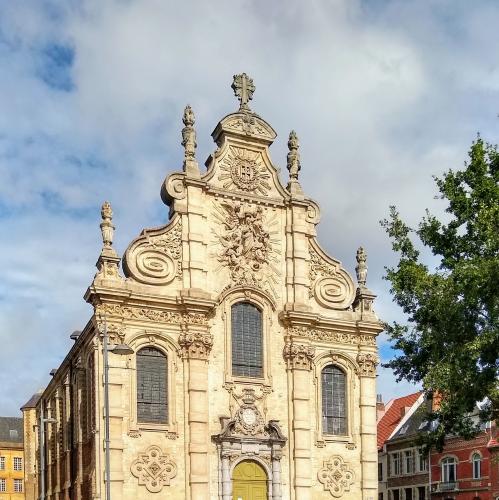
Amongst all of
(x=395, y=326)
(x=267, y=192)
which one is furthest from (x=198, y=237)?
(x=395, y=326)

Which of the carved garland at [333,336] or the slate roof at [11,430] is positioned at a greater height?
the carved garland at [333,336]

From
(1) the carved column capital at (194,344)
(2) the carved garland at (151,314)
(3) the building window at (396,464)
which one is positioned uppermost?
(2) the carved garland at (151,314)

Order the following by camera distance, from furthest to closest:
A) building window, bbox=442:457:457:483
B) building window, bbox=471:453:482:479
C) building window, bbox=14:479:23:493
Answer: building window, bbox=14:479:23:493 → building window, bbox=442:457:457:483 → building window, bbox=471:453:482:479

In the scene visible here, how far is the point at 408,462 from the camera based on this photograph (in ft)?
168

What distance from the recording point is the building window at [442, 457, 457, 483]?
47466 mm

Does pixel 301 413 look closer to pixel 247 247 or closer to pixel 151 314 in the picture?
pixel 247 247

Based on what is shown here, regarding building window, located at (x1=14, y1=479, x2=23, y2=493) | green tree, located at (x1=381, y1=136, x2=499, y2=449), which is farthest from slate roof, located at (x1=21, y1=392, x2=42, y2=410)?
green tree, located at (x1=381, y1=136, x2=499, y2=449)

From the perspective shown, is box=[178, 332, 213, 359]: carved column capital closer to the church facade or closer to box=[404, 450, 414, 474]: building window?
the church facade

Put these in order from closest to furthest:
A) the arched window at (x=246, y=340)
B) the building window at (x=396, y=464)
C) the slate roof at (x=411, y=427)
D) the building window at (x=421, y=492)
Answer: the arched window at (x=246, y=340)
the building window at (x=421, y=492)
the slate roof at (x=411, y=427)
the building window at (x=396, y=464)

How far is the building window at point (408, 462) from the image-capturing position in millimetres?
50875

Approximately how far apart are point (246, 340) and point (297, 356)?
2.13m

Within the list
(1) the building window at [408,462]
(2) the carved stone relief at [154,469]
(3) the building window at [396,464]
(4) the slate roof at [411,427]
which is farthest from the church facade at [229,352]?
(3) the building window at [396,464]

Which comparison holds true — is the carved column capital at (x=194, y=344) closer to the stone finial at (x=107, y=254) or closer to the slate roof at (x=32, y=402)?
the stone finial at (x=107, y=254)

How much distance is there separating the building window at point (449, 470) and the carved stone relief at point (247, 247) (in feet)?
75.1
